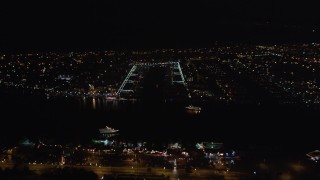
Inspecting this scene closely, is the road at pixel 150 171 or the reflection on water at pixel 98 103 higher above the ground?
the reflection on water at pixel 98 103

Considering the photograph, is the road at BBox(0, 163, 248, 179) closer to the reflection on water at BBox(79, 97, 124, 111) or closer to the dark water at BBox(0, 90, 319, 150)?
the dark water at BBox(0, 90, 319, 150)

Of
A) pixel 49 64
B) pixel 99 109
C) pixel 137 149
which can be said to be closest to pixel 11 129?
pixel 99 109

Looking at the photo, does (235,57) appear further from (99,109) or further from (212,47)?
(99,109)

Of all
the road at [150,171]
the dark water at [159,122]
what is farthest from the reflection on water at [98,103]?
the road at [150,171]

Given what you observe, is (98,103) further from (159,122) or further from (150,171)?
(150,171)

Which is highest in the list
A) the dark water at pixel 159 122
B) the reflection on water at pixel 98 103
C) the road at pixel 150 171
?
the reflection on water at pixel 98 103

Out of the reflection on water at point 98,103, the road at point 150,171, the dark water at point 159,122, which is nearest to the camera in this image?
the road at point 150,171

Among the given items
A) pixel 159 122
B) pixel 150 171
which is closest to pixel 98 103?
pixel 159 122

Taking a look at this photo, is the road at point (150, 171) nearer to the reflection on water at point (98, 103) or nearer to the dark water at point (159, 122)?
the dark water at point (159, 122)
